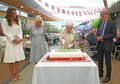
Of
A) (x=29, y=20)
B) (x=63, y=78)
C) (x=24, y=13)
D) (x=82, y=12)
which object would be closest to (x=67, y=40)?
(x=63, y=78)

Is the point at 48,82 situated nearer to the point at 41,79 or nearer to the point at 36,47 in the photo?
the point at 41,79

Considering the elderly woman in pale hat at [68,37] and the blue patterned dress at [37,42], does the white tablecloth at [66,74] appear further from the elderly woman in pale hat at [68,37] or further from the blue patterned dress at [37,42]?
the blue patterned dress at [37,42]

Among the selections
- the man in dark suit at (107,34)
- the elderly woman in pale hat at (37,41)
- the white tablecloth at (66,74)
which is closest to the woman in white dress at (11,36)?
the elderly woman in pale hat at (37,41)

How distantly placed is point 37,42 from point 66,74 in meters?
1.76

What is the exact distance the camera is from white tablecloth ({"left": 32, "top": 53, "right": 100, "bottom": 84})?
1.32 metres

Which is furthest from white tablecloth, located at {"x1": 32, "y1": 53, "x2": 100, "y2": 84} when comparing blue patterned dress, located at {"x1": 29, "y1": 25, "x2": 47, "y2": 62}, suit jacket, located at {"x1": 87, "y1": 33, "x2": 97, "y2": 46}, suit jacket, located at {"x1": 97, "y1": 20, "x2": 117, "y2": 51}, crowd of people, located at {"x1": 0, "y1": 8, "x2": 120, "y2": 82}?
suit jacket, located at {"x1": 87, "y1": 33, "x2": 97, "y2": 46}

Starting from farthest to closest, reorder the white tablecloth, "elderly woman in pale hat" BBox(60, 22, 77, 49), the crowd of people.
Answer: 1. the crowd of people
2. "elderly woman in pale hat" BBox(60, 22, 77, 49)
3. the white tablecloth

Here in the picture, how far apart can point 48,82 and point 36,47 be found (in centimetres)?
172

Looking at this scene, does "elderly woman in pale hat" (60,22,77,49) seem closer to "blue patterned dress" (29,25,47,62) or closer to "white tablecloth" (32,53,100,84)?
"blue patterned dress" (29,25,47,62)

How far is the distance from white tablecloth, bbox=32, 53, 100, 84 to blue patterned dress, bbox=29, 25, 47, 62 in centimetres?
165

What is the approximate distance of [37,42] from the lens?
296 cm

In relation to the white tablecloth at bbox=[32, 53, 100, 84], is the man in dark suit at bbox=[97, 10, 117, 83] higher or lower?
higher

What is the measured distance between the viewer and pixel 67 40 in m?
2.50

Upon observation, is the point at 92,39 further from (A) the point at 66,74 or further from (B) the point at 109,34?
(A) the point at 66,74
